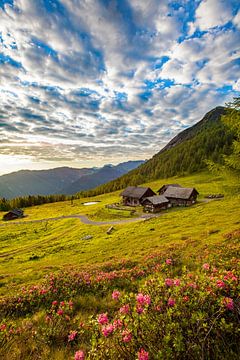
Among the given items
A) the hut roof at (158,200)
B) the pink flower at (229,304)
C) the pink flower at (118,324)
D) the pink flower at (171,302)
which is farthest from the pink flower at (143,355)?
the hut roof at (158,200)

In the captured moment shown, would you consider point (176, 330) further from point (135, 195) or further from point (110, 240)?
point (135, 195)

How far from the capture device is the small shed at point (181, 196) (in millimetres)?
67875

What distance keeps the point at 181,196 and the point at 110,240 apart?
141 ft

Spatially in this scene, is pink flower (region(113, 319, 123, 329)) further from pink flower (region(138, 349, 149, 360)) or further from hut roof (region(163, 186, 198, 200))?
hut roof (region(163, 186, 198, 200))

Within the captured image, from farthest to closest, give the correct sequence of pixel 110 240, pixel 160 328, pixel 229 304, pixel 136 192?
pixel 136 192 < pixel 110 240 < pixel 229 304 < pixel 160 328

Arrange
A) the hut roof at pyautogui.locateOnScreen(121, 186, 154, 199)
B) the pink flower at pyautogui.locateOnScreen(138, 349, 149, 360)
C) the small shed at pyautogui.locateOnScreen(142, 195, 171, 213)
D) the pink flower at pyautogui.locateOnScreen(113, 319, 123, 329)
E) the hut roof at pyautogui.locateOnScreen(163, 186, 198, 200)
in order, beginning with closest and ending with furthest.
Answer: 1. the pink flower at pyautogui.locateOnScreen(138, 349, 149, 360)
2. the pink flower at pyautogui.locateOnScreen(113, 319, 123, 329)
3. the small shed at pyautogui.locateOnScreen(142, 195, 171, 213)
4. the hut roof at pyautogui.locateOnScreen(163, 186, 198, 200)
5. the hut roof at pyautogui.locateOnScreen(121, 186, 154, 199)

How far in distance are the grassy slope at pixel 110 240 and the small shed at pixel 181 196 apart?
11993 millimetres

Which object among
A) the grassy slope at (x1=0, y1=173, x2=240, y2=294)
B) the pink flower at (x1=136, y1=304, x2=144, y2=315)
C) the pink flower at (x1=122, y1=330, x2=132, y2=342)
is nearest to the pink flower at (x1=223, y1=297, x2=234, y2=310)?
the pink flower at (x1=136, y1=304, x2=144, y2=315)

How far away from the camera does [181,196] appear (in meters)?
68.6

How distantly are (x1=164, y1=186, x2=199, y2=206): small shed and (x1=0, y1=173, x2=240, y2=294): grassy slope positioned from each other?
472 inches

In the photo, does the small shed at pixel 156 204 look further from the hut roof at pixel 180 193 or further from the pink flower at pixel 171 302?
the pink flower at pixel 171 302

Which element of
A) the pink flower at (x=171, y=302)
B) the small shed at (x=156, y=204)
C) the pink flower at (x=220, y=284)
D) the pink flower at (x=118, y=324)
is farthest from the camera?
the small shed at (x=156, y=204)

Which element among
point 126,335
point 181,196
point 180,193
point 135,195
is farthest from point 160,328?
point 135,195

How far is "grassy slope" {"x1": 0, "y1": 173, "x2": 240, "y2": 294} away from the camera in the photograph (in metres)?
18.9
